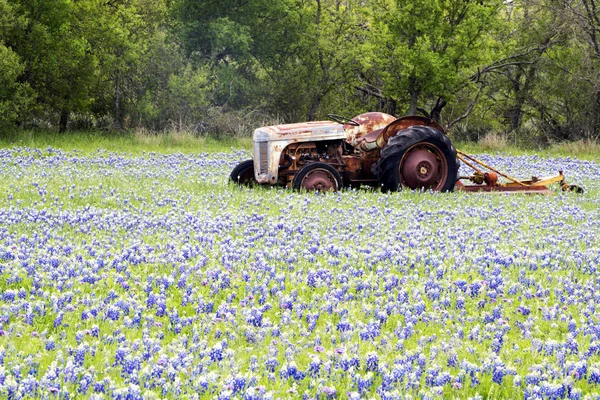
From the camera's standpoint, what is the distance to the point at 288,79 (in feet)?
109

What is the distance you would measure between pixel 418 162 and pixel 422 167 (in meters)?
0.14

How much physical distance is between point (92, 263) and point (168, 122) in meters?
22.9

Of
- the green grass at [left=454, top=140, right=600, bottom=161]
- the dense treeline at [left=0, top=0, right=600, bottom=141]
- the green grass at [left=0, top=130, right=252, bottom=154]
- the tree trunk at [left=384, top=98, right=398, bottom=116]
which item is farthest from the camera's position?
the tree trunk at [left=384, top=98, right=398, bottom=116]

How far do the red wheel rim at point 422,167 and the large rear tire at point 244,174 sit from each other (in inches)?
113

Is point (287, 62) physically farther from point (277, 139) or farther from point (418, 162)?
point (277, 139)

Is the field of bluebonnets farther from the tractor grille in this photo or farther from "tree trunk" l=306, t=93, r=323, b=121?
"tree trunk" l=306, t=93, r=323, b=121

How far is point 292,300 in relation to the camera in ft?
19.2

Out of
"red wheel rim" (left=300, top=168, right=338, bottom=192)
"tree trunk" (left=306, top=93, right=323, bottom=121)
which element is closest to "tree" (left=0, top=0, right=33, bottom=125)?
"tree trunk" (left=306, top=93, right=323, bottom=121)

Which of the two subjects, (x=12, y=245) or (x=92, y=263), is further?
(x=12, y=245)

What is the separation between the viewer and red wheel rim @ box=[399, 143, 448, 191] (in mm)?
13242

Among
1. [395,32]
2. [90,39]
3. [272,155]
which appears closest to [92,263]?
[272,155]

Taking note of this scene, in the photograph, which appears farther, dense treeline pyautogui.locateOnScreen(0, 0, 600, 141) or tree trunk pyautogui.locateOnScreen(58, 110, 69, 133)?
tree trunk pyautogui.locateOnScreen(58, 110, 69, 133)

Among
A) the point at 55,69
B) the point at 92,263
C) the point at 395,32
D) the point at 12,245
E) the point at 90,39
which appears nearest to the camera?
the point at 92,263

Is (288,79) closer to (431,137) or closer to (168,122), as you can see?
(168,122)
